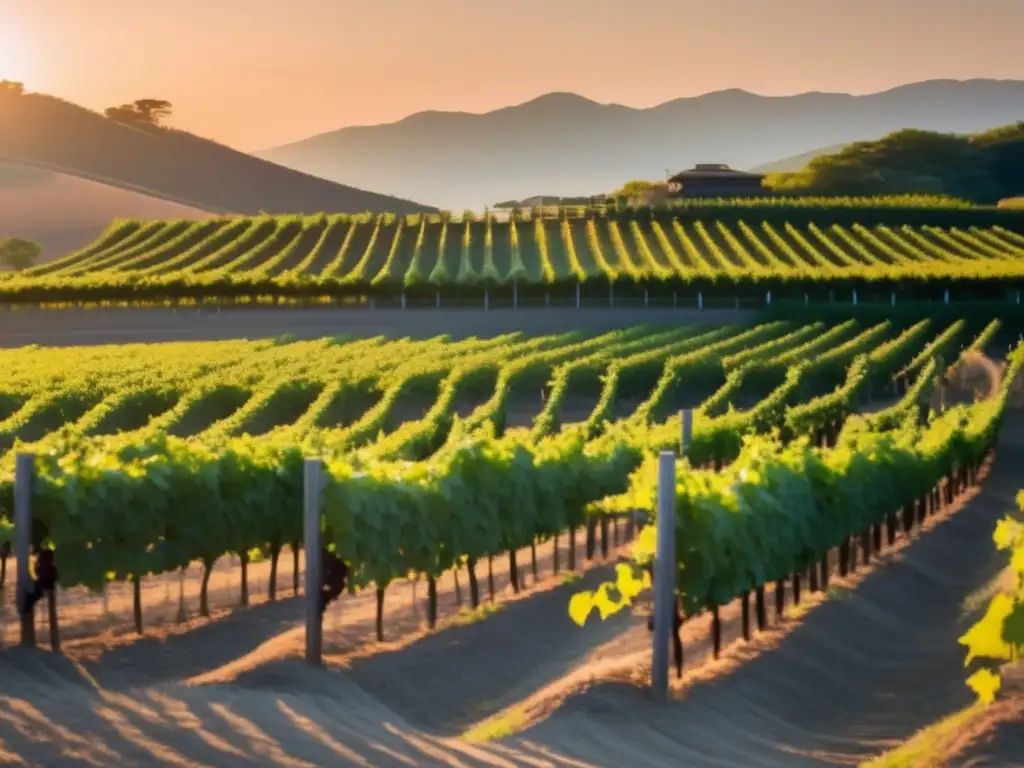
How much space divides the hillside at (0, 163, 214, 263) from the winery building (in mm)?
48510

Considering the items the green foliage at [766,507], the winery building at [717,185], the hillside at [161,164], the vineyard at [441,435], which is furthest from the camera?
the hillside at [161,164]

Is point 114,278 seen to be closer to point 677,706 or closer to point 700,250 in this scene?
point 700,250

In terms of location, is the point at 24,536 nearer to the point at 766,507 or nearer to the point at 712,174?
the point at 766,507

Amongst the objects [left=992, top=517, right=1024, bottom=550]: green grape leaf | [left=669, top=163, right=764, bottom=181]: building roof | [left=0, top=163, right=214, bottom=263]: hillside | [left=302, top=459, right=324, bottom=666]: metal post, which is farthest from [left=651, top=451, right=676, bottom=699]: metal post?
[left=0, top=163, right=214, bottom=263]: hillside

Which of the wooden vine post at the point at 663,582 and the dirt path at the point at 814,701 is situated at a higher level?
the wooden vine post at the point at 663,582

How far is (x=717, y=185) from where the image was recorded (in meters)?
113

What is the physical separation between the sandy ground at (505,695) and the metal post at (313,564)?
0.27 meters

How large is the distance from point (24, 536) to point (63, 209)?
14926 cm

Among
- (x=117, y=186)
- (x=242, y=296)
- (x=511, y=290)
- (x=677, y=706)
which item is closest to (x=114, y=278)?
(x=242, y=296)

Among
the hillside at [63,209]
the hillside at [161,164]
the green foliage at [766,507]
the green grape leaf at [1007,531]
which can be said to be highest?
the hillside at [161,164]

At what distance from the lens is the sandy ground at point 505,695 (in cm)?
935

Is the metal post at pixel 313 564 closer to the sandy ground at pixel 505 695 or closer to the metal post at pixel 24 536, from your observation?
the sandy ground at pixel 505 695

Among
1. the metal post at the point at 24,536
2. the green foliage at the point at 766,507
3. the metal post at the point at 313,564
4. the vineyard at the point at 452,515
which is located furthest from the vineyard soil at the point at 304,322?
the metal post at the point at 313,564

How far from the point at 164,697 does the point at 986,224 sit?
87332 mm
